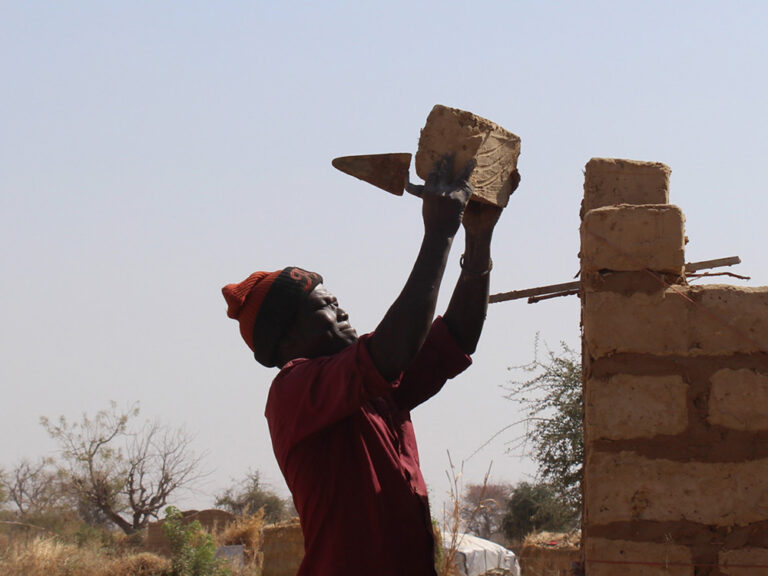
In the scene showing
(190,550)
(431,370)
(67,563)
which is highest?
(431,370)

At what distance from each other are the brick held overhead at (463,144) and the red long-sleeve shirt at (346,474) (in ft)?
2.10

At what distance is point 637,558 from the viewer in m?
2.88

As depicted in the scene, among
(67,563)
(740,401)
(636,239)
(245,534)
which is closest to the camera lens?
(740,401)

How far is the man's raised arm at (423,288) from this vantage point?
2.79 meters

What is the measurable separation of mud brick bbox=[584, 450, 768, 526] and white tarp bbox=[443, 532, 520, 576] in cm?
877

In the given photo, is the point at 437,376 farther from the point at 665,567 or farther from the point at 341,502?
the point at 665,567

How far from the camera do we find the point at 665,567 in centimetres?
287

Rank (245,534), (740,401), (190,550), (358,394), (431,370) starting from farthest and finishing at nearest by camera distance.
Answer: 1. (245,534)
2. (190,550)
3. (431,370)
4. (740,401)
5. (358,394)

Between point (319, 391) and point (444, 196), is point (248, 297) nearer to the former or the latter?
point (319, 391)

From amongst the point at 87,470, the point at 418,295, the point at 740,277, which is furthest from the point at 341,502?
the point at 87,470

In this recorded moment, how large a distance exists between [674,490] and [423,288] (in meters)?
0.96

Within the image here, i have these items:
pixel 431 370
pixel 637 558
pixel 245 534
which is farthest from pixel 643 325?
pixel 245 534

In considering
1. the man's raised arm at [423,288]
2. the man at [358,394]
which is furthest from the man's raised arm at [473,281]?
the man's raised arm at [423,288]

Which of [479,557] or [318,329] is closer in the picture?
[318,329]
